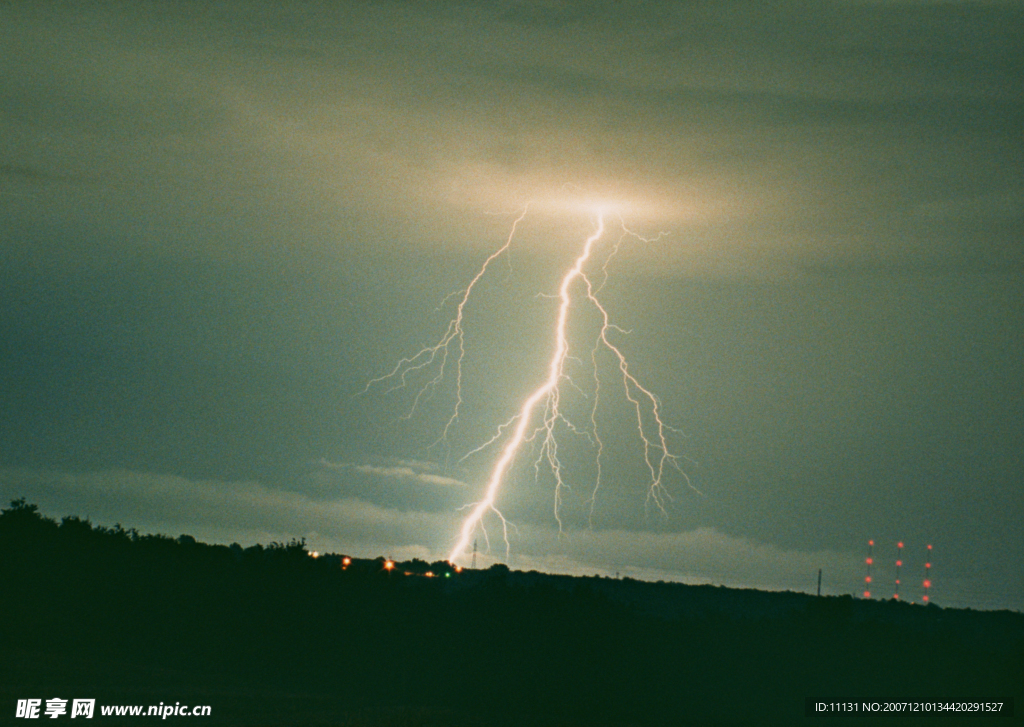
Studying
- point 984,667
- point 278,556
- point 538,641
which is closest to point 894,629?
point 984,667

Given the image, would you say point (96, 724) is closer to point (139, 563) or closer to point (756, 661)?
point (756, 661)

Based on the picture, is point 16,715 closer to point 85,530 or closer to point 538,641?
point 538,641

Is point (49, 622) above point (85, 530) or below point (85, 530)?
below

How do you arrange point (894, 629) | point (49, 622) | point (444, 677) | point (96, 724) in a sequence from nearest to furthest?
point (96, 724)
point (444, 677)
point (49, 622)
point (894, 629)

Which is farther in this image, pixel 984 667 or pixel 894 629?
pixel 894 629

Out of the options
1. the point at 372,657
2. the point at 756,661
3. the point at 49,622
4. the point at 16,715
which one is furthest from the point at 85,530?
the point at 16,715

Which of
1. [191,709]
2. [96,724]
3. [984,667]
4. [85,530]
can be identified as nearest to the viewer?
[96,724]
